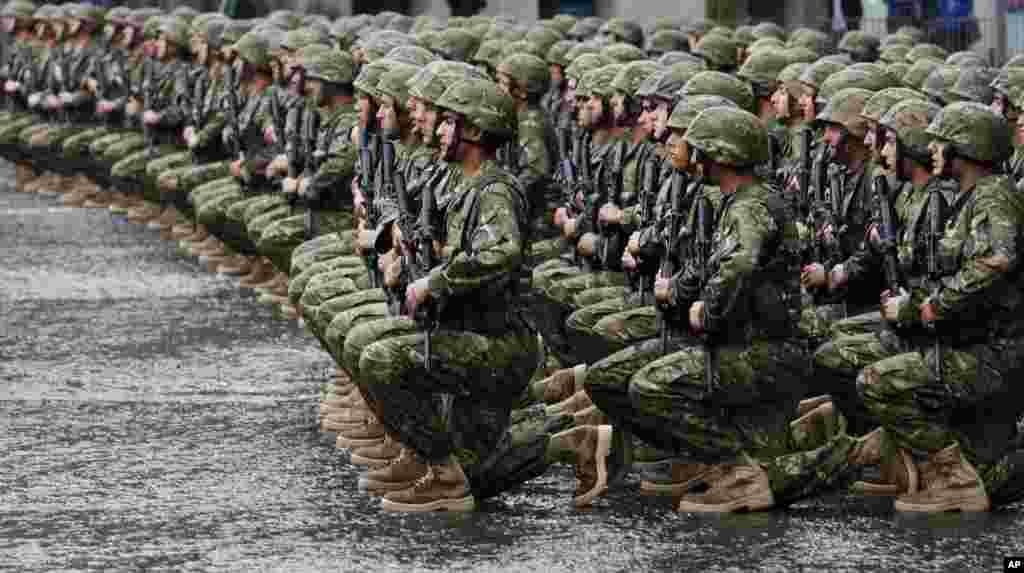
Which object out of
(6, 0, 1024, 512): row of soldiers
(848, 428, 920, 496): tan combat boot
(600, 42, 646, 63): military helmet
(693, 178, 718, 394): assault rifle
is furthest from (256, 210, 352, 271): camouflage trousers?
(848, 428, 920, 496): tan combat boot

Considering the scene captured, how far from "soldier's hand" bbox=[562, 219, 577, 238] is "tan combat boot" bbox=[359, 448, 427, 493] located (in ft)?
10.8

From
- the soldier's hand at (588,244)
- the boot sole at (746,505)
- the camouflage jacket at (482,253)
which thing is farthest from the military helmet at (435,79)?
the soldier's hand at (588,244)

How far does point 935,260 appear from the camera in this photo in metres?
11.7

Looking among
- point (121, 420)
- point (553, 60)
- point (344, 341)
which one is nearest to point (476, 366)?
point (344, 341)

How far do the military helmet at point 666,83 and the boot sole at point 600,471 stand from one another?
251 cm

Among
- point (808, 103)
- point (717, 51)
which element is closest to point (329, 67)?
point (717, 51)

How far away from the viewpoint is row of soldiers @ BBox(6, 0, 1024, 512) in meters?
11.6

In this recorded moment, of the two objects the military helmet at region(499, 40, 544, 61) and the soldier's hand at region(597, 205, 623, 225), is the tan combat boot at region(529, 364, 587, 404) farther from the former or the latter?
the military helmet at region(499, 40, 544, 61)

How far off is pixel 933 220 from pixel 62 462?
14.0 ft

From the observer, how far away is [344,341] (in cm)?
1255

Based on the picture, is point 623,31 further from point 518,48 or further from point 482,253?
point 482,253

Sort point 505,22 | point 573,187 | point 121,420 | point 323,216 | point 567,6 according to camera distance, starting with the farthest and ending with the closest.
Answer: point 567,6
point 505,22
point 323,216
point 573,187
point 121,420

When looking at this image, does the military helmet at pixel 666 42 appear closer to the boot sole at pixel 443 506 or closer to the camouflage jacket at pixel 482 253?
the camouflage jacket at pixel 482 253

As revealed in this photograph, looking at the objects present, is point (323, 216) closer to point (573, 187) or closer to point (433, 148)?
point (573, 187)
